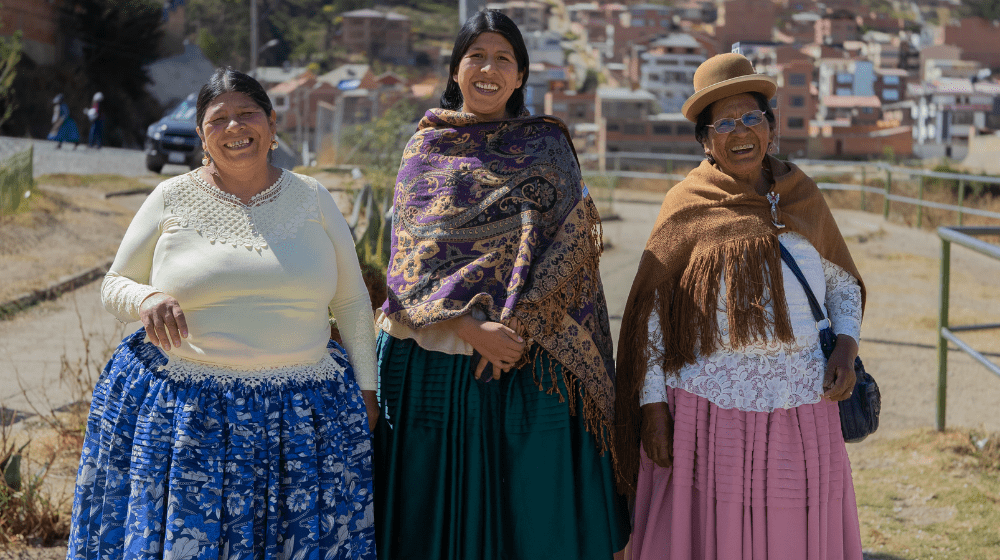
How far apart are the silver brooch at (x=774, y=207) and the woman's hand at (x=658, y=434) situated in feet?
1.95

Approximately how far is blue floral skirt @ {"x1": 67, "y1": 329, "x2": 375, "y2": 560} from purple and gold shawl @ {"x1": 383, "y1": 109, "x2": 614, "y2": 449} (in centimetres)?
41

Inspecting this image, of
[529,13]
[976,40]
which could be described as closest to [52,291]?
[976,40]

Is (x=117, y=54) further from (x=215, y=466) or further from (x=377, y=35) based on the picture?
(x=377, y=35)

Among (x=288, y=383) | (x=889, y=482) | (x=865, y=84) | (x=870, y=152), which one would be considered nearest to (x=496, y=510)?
(x=288, y=383)

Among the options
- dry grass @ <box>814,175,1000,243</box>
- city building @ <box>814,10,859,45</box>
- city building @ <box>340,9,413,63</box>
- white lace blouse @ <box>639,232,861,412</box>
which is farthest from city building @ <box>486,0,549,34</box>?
white lace blouse @ <box>639,232,861,412</box>

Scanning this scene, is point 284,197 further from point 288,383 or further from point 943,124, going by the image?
point 943,124

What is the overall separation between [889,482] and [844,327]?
1.72 m

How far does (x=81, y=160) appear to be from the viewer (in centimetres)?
1930

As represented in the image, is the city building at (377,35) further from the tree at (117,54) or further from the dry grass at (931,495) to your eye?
the dry grass at (931,495)

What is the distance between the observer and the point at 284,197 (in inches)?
86.3

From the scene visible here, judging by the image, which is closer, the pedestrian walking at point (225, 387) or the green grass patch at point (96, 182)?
the pedestrian walking at point (225, 387)

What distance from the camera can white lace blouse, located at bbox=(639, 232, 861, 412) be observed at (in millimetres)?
2316

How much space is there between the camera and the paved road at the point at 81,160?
17.7 metres

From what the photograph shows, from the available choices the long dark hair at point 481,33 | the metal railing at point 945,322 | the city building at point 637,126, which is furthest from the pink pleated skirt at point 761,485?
the city building at point 637,126
